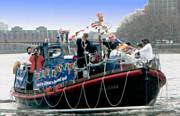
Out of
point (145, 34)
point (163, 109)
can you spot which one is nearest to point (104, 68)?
point (163, 109)

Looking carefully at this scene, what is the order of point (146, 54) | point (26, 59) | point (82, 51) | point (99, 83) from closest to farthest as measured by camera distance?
point (99, 83) < point (146, 54) < point (82, 51) < point (26, 59)

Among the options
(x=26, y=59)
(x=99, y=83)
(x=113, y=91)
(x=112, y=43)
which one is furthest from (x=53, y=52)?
(x=113, y=91)

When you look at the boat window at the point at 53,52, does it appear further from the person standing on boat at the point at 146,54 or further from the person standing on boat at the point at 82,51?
the person standing on boat at the point at 146,54

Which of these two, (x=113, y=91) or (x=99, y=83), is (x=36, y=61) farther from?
(x=113, y=91)

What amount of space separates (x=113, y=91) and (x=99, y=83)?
67 cm

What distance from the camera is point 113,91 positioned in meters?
22.2

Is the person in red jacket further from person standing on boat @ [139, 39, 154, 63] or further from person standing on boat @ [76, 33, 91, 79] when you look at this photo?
person standing on boat @ [139, 39, 154, 63]

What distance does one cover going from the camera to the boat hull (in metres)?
21.9

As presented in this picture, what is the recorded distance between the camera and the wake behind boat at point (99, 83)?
21.9m

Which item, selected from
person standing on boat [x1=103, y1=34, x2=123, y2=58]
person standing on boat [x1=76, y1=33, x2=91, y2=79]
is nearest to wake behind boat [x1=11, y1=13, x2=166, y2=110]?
person standing on boat [x1=76, y1=33, x2=91, y2=79]

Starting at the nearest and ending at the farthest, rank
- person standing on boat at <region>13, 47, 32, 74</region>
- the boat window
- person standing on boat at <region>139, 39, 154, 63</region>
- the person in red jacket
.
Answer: person standing on boat at <region>139, 39, 154, 63</region> → the boat window → the person in red jacket → person standing on boat at <region>13, 47, 32, 74</region>

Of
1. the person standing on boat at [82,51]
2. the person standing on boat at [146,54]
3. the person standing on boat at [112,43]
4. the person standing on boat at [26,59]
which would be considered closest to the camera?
the person standing on boat at [146,54]

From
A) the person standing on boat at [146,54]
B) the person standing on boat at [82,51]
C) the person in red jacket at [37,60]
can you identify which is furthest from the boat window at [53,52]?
the person standing on boat at [146,54]

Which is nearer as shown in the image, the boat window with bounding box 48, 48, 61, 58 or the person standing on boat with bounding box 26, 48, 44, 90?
the boat window with bounding box 48, 48, 61, 58
